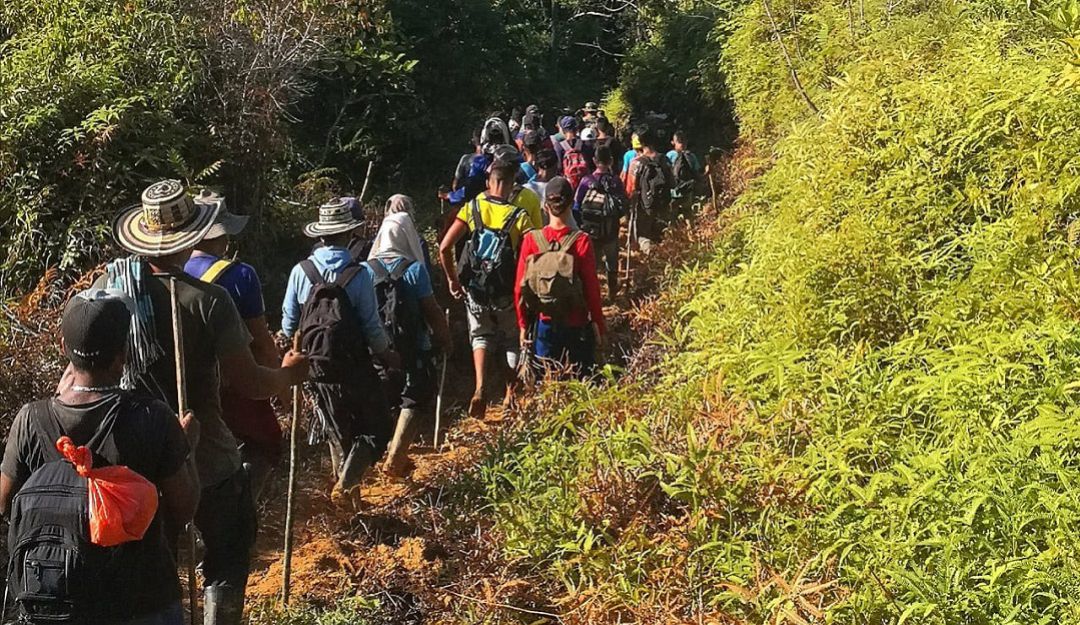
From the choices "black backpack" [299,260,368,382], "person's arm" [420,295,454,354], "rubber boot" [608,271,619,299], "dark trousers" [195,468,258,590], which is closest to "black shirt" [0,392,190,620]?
"dark trousers" [195,468,258,590]

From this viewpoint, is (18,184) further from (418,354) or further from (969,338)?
(969,338)

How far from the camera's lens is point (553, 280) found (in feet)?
17.5

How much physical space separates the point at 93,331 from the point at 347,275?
210 centimetres

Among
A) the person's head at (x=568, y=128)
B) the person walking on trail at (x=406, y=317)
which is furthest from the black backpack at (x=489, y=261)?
the person's head at (x=568, y=128)

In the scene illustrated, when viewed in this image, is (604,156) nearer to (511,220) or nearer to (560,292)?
(511,220)

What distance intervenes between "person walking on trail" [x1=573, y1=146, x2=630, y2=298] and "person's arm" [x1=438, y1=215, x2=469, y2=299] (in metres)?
1.92

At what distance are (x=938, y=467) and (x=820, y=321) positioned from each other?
154 centimetres

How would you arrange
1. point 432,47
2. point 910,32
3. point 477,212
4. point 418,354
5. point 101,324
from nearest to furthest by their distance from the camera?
point 101,324 → point 418,354 → point 477,212 → point 910,32 → point 432,47

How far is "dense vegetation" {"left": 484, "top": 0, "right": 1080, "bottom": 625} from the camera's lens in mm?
3092

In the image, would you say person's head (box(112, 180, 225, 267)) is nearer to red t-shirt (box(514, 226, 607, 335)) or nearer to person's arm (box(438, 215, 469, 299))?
red t-shirt (box(514, 226, 607, 335))

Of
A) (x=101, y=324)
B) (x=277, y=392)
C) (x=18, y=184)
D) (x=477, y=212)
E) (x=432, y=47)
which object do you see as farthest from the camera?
(x=432, y=47)

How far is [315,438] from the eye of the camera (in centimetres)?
560

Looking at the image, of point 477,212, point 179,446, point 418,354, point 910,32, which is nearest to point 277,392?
point 179,446

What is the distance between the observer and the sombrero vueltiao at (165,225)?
11.2ft
